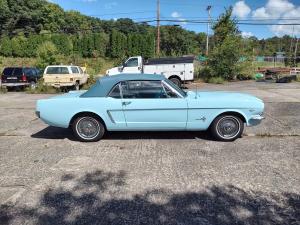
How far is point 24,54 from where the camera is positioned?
69000 millimetres

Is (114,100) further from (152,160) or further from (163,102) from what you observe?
(152,160)

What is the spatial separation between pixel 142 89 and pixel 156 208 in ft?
11.1

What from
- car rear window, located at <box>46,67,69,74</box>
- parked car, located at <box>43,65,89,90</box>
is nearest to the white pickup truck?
parked car, located at <box>43,65,89,90</box>

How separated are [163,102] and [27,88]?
15.5 meters

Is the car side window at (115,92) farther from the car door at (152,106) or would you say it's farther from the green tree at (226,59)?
the green tree at (226,59)

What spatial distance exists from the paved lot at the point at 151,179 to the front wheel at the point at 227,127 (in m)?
0.22

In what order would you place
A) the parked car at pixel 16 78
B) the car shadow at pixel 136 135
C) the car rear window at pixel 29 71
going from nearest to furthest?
1. the car shadow at pixel 136 135
2. the parked car at pixel 16 78
3. the car rear window at pixel 29 71

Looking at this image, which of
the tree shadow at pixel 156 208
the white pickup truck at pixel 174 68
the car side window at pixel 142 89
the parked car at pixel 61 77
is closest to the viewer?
the tree shadow at pixel 156 208

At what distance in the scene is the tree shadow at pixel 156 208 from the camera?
3.77 meters

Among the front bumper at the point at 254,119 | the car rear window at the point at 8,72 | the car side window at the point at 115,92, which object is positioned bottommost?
the front bumper at the point at 254,119

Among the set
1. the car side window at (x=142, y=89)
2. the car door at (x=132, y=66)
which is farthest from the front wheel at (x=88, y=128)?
the car door at (x=132, y=66)

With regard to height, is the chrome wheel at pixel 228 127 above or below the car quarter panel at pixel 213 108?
below

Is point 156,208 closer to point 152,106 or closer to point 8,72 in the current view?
point 152,106

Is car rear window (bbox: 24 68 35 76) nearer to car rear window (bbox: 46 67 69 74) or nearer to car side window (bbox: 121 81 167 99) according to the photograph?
car rear window (bbox: 46 67 69 74)
